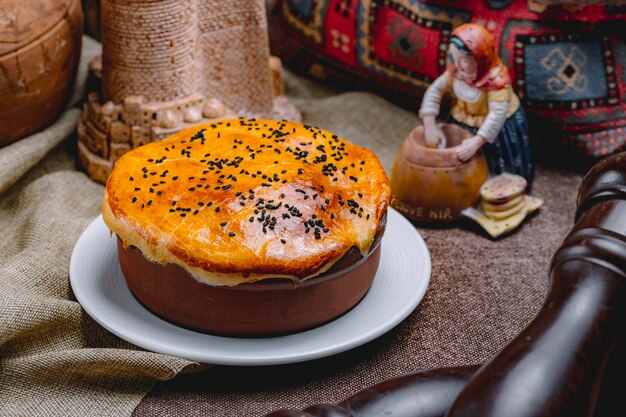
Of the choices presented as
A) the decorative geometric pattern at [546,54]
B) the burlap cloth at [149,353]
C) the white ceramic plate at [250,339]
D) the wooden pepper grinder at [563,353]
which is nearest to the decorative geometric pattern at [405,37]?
the decorative geometric pattern at [546,54]

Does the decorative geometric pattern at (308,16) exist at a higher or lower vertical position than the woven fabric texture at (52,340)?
higher

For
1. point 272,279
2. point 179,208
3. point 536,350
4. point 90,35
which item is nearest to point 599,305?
point 536,350

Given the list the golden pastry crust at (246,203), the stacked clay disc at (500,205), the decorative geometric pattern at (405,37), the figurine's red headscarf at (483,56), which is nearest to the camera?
the golden pastry crust at (246,203)

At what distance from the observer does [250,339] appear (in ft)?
4.57

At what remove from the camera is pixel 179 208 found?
1.38m

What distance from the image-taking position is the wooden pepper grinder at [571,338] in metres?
0.81

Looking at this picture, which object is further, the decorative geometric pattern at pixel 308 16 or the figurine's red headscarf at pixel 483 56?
the decorative geometric pattern at pixel 308 16

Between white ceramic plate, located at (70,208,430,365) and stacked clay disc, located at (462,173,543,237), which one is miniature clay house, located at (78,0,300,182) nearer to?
white ceramic plate, located at (70,208,430,365)

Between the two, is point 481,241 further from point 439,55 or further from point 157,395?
point 157,395

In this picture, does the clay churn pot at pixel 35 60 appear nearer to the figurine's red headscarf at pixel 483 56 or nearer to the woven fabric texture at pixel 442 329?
the woven fabric texture at pixel 442 329

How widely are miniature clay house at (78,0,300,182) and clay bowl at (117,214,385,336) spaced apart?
2.06ft

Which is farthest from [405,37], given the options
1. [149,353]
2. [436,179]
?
[149,353]

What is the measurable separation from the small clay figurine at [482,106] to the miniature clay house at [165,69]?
2.01ft

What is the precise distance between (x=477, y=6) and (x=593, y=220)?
1.36 metres
